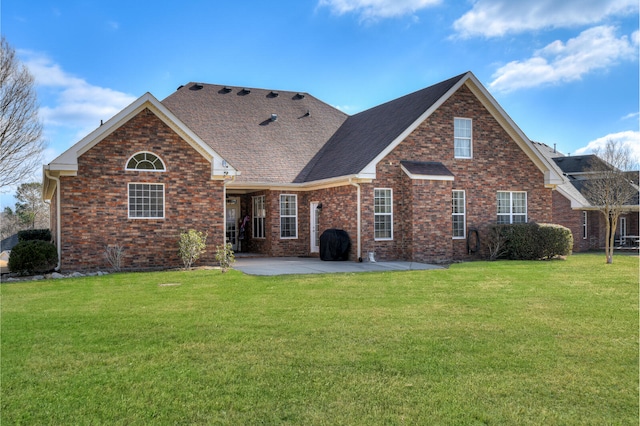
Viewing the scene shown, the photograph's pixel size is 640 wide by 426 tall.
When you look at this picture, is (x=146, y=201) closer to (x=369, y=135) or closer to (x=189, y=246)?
(x=189, y=246)

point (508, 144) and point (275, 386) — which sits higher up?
point (508, 144)

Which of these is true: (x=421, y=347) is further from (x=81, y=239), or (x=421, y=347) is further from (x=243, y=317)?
(x=81, y=239)

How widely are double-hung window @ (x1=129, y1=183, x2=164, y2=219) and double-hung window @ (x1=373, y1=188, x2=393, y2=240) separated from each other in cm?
744

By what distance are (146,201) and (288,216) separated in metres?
6.87

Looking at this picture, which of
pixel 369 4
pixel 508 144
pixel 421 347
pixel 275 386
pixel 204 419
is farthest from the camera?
pixel 508 144

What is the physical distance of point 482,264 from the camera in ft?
57.8

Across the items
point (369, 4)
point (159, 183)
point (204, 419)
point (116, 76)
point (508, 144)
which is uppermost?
point (369, 4)

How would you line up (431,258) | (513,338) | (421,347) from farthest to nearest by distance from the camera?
(431,258) < (513,338) < (421,347)

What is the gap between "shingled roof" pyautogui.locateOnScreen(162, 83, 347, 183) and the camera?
73.0ft

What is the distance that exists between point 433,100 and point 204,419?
57.2 feet

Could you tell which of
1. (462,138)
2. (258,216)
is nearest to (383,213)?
(462,138)

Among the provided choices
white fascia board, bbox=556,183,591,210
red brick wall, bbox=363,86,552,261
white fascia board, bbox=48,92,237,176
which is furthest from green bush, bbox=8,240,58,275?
white fascia board, bbox=556,183,591,210

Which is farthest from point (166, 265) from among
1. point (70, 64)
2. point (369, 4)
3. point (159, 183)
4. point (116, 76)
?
point (369, 4)

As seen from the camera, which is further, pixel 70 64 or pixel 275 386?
pixel 70 64
